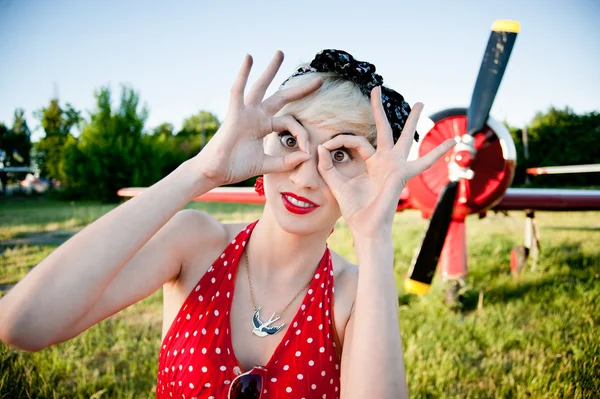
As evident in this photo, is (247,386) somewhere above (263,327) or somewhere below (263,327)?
below

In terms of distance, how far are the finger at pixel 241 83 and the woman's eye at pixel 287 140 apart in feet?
0.70

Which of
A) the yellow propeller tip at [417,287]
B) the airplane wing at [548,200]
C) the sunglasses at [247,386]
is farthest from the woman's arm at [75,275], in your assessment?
the airplane wing at [548,200]

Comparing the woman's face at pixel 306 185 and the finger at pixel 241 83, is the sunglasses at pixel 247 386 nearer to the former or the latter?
the woman's face at pixel 306 185

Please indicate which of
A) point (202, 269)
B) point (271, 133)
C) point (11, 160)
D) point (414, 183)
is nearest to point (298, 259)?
point (202, 269)

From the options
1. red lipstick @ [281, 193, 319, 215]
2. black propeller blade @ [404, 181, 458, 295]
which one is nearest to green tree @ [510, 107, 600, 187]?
black propeller blade @ [404, 181, 458, 295]

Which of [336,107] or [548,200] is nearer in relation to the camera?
[336,107]

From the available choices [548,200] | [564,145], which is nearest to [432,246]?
[548,200]

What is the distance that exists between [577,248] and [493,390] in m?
7.19

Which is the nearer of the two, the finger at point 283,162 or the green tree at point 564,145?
the finger at point 283,162

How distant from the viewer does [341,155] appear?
127 centimetres

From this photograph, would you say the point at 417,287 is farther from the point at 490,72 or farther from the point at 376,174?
the point at 376,174

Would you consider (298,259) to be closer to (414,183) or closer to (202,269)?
(202,269)

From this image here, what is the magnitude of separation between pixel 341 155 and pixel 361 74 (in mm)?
296

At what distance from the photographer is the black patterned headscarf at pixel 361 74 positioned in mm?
1295
